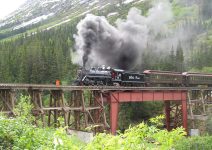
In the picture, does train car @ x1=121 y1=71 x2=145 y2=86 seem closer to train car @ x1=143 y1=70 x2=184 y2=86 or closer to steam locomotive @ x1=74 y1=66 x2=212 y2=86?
steam locomotive @ x1=74 y1=66 x2=212 y2=86

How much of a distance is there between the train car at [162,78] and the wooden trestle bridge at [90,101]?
6.04 ft

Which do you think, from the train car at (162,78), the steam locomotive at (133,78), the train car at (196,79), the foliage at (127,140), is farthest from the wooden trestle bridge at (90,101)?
the foliage at (127,140)

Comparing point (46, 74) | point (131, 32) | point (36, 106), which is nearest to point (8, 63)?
point (46, 74)

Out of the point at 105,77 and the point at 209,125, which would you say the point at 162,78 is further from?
the point at 105,77

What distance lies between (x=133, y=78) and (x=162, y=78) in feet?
18.7

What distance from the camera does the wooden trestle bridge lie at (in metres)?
26.7

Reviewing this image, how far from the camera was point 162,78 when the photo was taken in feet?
139

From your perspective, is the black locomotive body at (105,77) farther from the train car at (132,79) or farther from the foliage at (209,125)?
the foliage at (209,125)

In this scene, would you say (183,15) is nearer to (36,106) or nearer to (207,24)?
(207,24)

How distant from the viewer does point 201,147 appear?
1337 inches

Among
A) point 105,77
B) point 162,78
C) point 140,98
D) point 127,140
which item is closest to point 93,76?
point 105,77

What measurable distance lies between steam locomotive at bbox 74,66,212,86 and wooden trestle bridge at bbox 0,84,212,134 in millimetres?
1265

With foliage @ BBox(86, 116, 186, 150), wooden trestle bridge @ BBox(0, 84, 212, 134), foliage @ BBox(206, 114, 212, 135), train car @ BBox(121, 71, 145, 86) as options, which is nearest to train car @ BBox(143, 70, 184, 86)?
train car @ BBox(121, 71, 145, 86)

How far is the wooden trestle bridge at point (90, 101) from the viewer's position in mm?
26703
